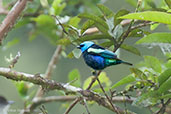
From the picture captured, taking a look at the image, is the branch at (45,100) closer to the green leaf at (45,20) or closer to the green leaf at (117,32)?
the green leaf at (45,20)

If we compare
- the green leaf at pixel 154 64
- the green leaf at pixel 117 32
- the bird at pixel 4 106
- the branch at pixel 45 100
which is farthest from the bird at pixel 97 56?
the bird at pixel 4 106

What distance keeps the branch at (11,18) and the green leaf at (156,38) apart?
2.24 ft

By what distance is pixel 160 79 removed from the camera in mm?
1624

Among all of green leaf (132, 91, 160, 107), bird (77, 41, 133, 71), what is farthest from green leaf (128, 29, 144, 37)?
green leaf (132, 91, 160, 107)

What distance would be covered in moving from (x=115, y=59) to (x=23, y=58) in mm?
6229

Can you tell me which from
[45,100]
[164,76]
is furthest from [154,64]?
[45,100]

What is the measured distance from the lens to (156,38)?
149cm

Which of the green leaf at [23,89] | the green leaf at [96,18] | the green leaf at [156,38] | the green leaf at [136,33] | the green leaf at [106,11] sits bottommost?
the green leaf at [156,38]

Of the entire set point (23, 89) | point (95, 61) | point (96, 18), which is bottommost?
point (95, 61)

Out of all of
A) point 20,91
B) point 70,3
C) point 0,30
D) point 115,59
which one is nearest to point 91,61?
point 115,59

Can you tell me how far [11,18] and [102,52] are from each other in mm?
565

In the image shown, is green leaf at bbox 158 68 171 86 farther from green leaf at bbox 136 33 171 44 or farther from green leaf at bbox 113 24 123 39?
green leaf at bbox 113 24 123 39

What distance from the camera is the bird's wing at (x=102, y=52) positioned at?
1.49 m

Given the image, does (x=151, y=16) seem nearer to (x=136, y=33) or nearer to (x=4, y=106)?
(x=136, y=33)
